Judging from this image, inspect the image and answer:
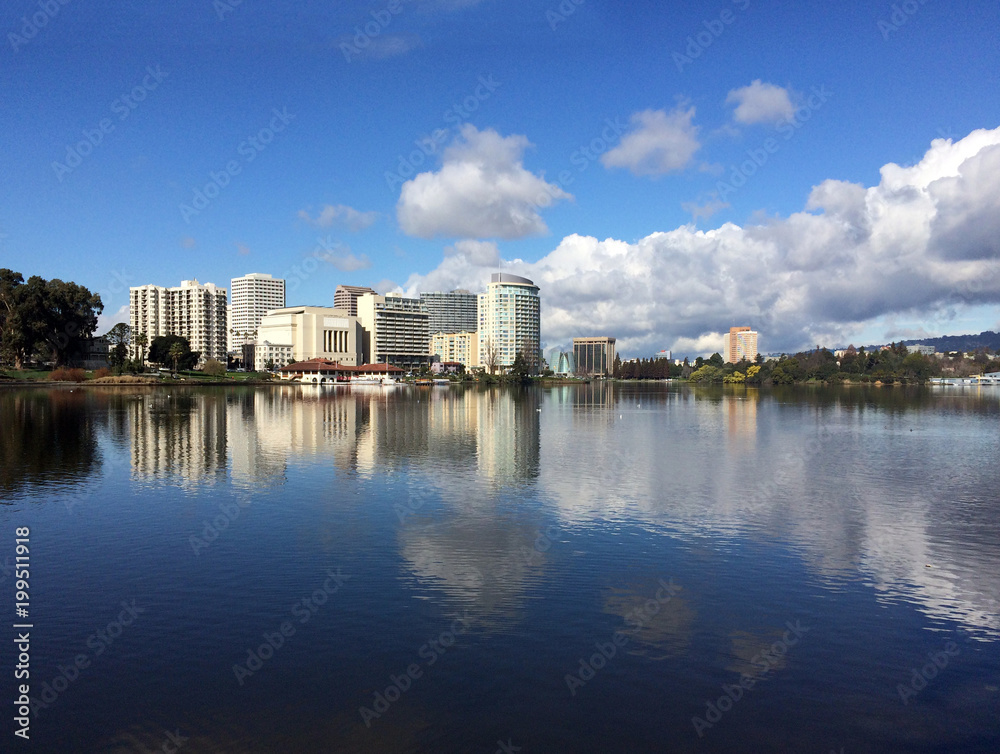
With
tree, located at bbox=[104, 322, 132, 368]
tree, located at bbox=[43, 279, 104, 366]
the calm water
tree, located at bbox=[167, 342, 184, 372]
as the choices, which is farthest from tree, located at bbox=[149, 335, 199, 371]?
the calm water

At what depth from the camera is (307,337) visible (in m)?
190

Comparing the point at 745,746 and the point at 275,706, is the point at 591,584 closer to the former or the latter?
the point at 745,746

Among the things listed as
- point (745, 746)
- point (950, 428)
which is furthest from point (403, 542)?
point (950, 428)

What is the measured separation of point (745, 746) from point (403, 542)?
8973 mm

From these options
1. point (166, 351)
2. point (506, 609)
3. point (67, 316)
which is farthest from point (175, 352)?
point (506, 609)

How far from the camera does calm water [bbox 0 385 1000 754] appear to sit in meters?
7.64

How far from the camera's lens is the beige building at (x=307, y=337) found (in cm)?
18938

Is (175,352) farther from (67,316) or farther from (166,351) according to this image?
(67,316)

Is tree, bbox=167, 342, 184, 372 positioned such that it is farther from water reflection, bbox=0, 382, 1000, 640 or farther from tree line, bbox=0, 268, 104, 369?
water reflection, bbox=0, 382, 1000, 640

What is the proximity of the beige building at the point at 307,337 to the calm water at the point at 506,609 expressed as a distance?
562 ft

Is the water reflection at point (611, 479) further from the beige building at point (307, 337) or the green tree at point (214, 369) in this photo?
the beige building at point (307, 337)

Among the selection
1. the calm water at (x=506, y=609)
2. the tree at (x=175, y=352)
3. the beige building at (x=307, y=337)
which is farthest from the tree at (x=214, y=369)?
the calm water at (x=506, y=609)

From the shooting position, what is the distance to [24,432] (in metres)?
35.3

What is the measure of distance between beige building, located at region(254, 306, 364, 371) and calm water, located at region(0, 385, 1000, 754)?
171m
